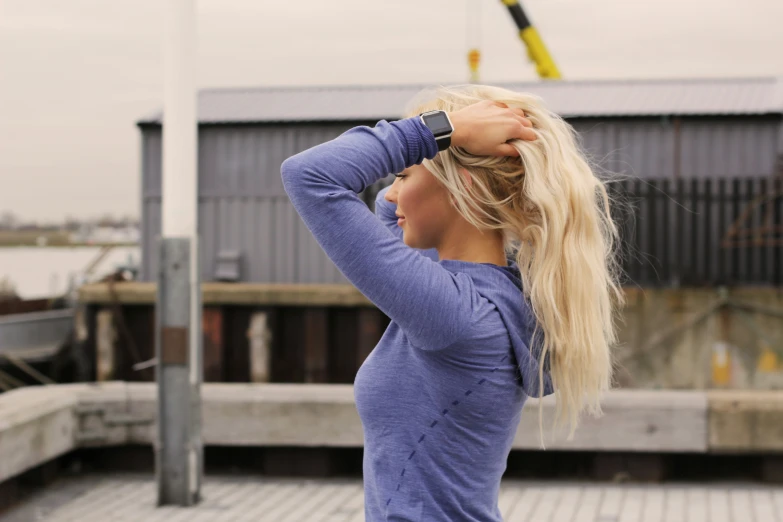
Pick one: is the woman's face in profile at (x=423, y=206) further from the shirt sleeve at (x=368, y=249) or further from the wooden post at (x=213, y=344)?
the wooden post at (x=213, y=344)

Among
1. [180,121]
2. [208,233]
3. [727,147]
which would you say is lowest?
[208,233]

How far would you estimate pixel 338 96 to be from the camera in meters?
15.0

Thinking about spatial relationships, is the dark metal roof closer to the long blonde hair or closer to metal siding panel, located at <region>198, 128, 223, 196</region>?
metal siding panel, located at <region>198, 128, 223, 196</region>

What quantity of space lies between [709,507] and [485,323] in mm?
5585

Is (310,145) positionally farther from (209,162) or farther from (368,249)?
(368,249)

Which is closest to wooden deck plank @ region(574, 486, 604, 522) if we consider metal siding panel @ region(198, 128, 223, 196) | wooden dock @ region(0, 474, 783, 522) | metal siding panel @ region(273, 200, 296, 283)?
wooden dock @ region(0, 474, 783, 522)

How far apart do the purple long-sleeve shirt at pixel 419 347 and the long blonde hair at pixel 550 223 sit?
0.06m

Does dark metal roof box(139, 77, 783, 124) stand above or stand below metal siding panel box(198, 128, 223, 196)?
above

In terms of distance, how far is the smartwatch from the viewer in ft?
5.88

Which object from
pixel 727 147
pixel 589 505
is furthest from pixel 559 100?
pixel 589 505

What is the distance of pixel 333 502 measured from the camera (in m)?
6.83

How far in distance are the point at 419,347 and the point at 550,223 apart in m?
0.36

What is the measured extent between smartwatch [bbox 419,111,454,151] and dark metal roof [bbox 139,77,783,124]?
11215mm

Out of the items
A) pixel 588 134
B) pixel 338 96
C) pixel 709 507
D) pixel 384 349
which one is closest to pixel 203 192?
pixel 338 96
